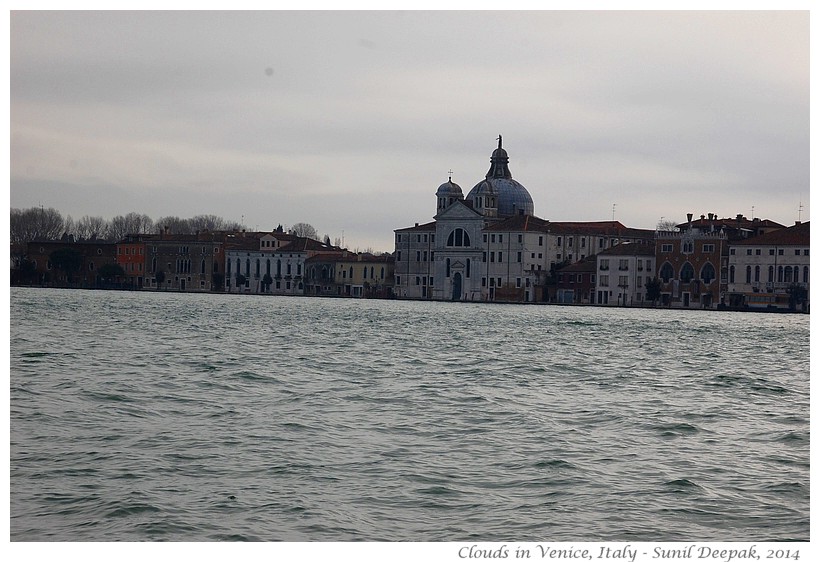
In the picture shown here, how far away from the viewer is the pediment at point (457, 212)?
54406mm

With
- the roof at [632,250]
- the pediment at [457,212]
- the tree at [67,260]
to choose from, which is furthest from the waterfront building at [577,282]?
the tree at [67,260]

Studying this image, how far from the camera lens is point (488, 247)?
177 feet

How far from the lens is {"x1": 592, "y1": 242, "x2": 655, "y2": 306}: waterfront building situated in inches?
1885

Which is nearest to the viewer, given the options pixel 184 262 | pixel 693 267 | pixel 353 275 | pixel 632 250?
pixel 693 267

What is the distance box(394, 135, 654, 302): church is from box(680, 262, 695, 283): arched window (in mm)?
6697

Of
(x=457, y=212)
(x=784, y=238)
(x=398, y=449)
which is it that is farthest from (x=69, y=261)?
(x=398, y=449)

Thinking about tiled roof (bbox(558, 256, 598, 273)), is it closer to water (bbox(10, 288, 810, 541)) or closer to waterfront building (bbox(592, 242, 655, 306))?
waterfront building (bbox(592, 242, 655, 306))

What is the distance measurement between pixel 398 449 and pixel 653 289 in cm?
4003

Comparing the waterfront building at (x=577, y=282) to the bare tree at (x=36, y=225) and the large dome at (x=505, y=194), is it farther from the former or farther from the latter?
the bare tree at (x=36, y=225)

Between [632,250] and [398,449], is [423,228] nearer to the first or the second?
[632,250]

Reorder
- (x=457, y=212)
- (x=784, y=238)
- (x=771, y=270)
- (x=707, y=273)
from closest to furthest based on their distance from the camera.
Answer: (x=771, y=270), (x=784, y=238), (x=707, y=273), (x=457, y=212)

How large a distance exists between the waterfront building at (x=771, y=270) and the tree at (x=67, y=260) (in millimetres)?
27044
